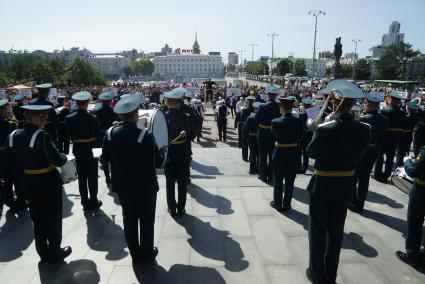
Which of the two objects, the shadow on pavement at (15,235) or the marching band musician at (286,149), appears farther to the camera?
the marching band musician at (286,149)

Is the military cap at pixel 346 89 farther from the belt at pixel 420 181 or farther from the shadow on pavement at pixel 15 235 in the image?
the shadow on pavement at pixel 15 235

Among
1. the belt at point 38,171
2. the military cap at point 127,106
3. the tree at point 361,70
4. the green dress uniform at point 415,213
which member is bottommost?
the green dress uniform at point 415,213

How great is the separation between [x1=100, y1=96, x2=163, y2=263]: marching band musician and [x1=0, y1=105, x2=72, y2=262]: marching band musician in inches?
27.8

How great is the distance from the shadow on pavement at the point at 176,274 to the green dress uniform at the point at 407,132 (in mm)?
6939

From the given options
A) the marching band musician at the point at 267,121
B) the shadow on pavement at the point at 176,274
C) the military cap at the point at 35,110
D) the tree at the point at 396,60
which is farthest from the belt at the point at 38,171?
the tree at the point at 396,60

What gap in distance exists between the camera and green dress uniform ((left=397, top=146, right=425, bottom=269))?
13.7 feet

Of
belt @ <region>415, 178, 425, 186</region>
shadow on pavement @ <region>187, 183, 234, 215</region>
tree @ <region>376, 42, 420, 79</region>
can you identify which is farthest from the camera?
tree @ <region>376, 42, 420, 79</region>

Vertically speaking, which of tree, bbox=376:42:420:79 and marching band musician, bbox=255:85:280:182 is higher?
tree, bbox=376:42:420:79

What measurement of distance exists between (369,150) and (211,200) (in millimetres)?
3188

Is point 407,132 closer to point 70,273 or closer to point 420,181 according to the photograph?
point 420,181

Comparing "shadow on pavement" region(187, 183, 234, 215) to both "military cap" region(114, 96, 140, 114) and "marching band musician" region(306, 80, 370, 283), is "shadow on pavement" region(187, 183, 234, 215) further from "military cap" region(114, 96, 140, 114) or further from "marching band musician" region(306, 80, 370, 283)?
"military cap" region(114, 96, 140, 114)

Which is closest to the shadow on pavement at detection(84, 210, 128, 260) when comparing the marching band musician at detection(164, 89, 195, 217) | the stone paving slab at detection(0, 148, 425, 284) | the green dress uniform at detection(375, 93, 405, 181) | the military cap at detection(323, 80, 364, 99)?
the stone paving slab at detection(0, 148, 425, 284)

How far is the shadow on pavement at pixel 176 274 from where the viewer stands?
3.97m

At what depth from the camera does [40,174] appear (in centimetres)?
425
